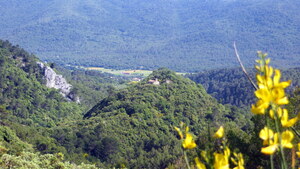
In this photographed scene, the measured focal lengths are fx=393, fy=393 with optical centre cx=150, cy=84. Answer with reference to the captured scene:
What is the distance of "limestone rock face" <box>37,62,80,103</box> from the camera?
4403 cm

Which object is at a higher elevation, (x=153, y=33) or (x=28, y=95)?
(x=28, y=95)

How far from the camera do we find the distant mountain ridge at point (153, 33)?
132 m

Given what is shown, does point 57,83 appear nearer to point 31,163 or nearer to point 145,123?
point 145,123

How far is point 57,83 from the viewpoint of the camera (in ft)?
149

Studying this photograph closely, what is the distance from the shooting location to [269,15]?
158m

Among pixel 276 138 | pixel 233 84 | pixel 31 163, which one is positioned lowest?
pixel 233 84

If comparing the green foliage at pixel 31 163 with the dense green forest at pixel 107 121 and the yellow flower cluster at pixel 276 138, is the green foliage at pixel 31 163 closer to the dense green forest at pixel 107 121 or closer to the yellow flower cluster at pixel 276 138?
the dense green forest at pixel 107 121

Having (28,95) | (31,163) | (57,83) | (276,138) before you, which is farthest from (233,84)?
(276,138)

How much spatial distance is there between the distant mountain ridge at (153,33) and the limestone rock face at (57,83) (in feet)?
250

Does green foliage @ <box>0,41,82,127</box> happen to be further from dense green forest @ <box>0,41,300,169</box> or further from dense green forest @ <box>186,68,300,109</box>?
dense green forest @ <box>186,68,300,109</box>

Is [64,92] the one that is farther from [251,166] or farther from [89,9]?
[89,9]

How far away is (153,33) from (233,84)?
114 m

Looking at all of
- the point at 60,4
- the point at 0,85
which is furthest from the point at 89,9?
the point at 0,85

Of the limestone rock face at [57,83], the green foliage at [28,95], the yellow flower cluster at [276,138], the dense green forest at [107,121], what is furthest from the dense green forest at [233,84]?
the yellow flower cluster at [276,138]
